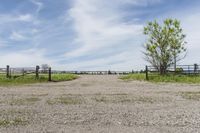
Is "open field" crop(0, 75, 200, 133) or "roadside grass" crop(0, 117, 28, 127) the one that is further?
"roadside grass" crop(0, 117, 28, 127)

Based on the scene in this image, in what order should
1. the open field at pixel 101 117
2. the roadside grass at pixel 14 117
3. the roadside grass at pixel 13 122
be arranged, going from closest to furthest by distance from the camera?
1. the open field at pixel 101 117
2. the roadside grass at pixel 13 122
3. the roadside grass at pixel 14 117

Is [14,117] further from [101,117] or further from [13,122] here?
[101,117]

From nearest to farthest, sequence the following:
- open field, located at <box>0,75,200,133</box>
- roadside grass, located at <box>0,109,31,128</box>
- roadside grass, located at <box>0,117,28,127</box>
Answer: open field, located at <box>0,75,200,133</box>
roadside grass, located at <box>0,117,28,127</box>
roadside grass, located at <box>0,109,31,128</box>

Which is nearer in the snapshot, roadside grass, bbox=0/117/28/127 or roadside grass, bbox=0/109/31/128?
roadside grass, bbox=0/117/28/127

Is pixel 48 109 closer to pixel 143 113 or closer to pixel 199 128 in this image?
pixel 143 113

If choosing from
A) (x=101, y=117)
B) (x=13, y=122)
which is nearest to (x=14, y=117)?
(x=13, y=122)

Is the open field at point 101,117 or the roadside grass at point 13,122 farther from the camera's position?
the roadside grass at point 13,122

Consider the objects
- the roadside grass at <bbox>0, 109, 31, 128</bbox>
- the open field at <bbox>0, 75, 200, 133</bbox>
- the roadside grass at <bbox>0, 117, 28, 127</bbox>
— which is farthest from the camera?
the roadside grass at <bbox>0, 109, 31, 128</bbox>

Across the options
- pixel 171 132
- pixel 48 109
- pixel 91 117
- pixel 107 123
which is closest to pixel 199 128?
pixel 171 132

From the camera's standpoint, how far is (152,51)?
168ft

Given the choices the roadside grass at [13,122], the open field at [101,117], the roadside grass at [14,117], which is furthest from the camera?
the roadside grass at [14,117]

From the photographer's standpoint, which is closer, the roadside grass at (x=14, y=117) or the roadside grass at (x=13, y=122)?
the roadside grass at (x=13, y=122)

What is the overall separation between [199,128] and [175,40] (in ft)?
137

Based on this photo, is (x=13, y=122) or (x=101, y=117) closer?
(x=13, y=122)
